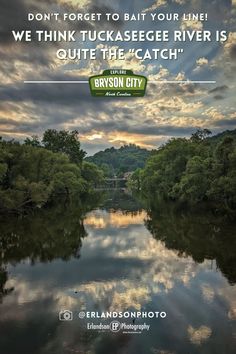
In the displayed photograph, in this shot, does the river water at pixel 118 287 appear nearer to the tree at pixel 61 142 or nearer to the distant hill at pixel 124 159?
the tree at pixel 61 142

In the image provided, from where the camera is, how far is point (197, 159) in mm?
40844

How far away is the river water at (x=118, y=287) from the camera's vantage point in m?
10.5

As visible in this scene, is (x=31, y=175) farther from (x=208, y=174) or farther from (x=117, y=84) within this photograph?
(x=117, y=84)

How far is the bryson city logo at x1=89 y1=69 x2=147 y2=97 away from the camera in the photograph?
1340cm

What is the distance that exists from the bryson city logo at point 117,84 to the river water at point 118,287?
20.0 feet

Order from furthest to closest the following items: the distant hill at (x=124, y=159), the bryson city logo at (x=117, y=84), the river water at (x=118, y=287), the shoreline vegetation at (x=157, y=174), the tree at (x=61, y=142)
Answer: the distant hill at (x=124, y=159) → the tree at (x=61, y=142) → the shoreline vegetation at (x=157, y=174) → the bryson city logo at (x=117, y=84) → the river water at (x=118, y=287)

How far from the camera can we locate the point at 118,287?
47.6ft

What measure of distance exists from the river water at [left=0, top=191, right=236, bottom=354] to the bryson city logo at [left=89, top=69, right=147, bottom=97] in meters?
6.11

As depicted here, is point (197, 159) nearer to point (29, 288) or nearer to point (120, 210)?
point (120, 210)

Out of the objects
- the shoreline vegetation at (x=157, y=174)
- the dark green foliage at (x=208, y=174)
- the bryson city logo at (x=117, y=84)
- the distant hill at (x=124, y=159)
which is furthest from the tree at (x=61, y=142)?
the bryson city logo at (x=117, y=84)

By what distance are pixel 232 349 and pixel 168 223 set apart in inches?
711

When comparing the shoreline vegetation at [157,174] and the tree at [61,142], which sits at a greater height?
the tree at [61,142]

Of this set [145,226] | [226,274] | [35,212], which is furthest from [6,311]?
[35,212]

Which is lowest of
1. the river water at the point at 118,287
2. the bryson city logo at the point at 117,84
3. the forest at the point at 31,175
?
the river water at the point at 118,287
